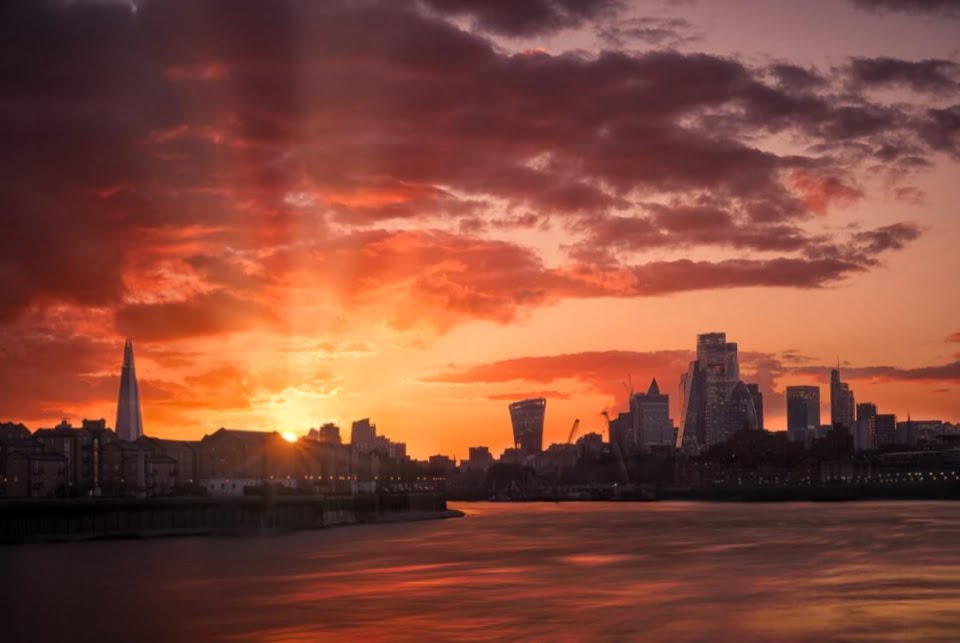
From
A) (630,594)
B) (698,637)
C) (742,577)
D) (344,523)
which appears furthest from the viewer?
(344,523)

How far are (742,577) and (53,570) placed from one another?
170 feet

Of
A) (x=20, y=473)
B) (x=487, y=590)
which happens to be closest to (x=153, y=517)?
(x=20, y=473)

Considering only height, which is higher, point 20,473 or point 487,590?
point 20,473

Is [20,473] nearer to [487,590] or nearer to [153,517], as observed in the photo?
[153,517]

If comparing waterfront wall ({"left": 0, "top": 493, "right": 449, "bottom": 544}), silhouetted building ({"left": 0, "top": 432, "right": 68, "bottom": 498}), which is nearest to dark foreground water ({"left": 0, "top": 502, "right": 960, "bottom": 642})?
waterfront wall ({"left": 0, "top": 493, "right": 449, "bottom": 544})

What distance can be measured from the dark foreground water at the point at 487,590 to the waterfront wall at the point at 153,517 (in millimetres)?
6828

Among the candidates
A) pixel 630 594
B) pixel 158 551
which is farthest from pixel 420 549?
pixel 630 594

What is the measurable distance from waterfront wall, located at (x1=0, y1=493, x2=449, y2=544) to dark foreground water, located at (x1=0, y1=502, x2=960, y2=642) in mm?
6828

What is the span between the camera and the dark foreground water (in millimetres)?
57438

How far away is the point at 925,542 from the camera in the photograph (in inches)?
4862

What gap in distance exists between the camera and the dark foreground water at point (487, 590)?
57438 millimetres

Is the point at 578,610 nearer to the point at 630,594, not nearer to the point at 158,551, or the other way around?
the point at 630,594

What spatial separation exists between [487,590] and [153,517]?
81411 mm

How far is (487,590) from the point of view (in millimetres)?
76375
